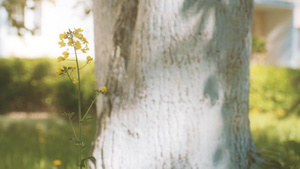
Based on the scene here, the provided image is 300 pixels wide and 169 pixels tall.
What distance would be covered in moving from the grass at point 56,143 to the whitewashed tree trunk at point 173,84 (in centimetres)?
67

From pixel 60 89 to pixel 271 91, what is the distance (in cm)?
491

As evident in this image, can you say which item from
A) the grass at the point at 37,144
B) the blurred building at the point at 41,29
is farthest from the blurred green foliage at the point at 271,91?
the blurred building at the point at 41,29

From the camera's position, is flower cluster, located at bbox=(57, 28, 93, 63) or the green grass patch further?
the green grass patch

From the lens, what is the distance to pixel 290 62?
39.7 feet

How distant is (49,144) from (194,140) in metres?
2.77

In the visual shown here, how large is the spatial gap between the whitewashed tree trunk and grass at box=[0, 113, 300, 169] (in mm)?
668

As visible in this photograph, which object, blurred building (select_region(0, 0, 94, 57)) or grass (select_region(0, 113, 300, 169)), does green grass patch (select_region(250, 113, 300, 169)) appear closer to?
grass (select_region(0, 113, 300, 169))

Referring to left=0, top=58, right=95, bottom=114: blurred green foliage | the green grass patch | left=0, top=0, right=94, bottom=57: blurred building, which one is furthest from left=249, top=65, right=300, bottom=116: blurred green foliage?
left=0, top=0, right=94, bottom=57: blurred building

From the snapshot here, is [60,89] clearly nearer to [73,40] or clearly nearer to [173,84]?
[173,84]

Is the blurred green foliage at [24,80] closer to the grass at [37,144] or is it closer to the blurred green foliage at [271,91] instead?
the grass at [37,144]

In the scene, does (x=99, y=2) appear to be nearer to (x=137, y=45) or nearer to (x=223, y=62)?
(x=137, y=45)

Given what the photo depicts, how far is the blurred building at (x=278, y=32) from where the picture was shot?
39.3ft

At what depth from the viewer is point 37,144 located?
4.25m

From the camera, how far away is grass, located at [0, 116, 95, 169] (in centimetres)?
324
